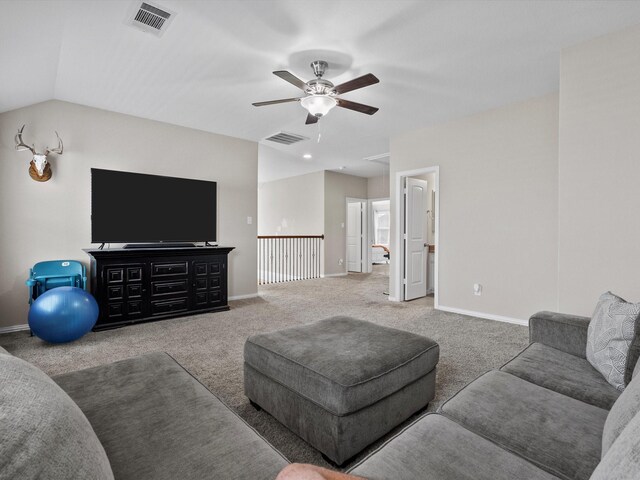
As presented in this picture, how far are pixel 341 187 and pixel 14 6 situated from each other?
22.5ft

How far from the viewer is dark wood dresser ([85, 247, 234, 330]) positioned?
3.63 m

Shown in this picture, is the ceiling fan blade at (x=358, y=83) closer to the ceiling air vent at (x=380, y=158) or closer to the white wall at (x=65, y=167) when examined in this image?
the white wall at (x=65, y=167)

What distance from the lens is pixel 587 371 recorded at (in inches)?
60.7

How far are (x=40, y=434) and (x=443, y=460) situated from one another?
0.96 metres

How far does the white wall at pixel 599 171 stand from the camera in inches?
98.0

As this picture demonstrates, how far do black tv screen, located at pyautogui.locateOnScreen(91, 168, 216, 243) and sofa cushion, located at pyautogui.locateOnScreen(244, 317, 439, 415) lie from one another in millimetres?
2987

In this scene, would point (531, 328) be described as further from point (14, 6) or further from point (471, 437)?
point (14, 6)

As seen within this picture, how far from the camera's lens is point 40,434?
523mm

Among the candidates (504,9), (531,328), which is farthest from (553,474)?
(504,9)

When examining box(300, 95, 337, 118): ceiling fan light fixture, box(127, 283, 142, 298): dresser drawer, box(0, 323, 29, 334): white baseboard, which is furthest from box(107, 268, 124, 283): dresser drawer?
box(300, 95, 337, 118): ceiling fan light fixture

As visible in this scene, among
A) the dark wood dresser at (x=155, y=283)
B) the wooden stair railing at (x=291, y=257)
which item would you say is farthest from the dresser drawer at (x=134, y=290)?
the wooden stair railing at (x=291, y=257)

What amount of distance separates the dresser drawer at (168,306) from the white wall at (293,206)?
176 inches

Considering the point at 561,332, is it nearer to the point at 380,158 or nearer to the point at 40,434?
the point at 40,434

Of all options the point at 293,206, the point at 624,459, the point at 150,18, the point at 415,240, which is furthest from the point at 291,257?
the point at 624,459
